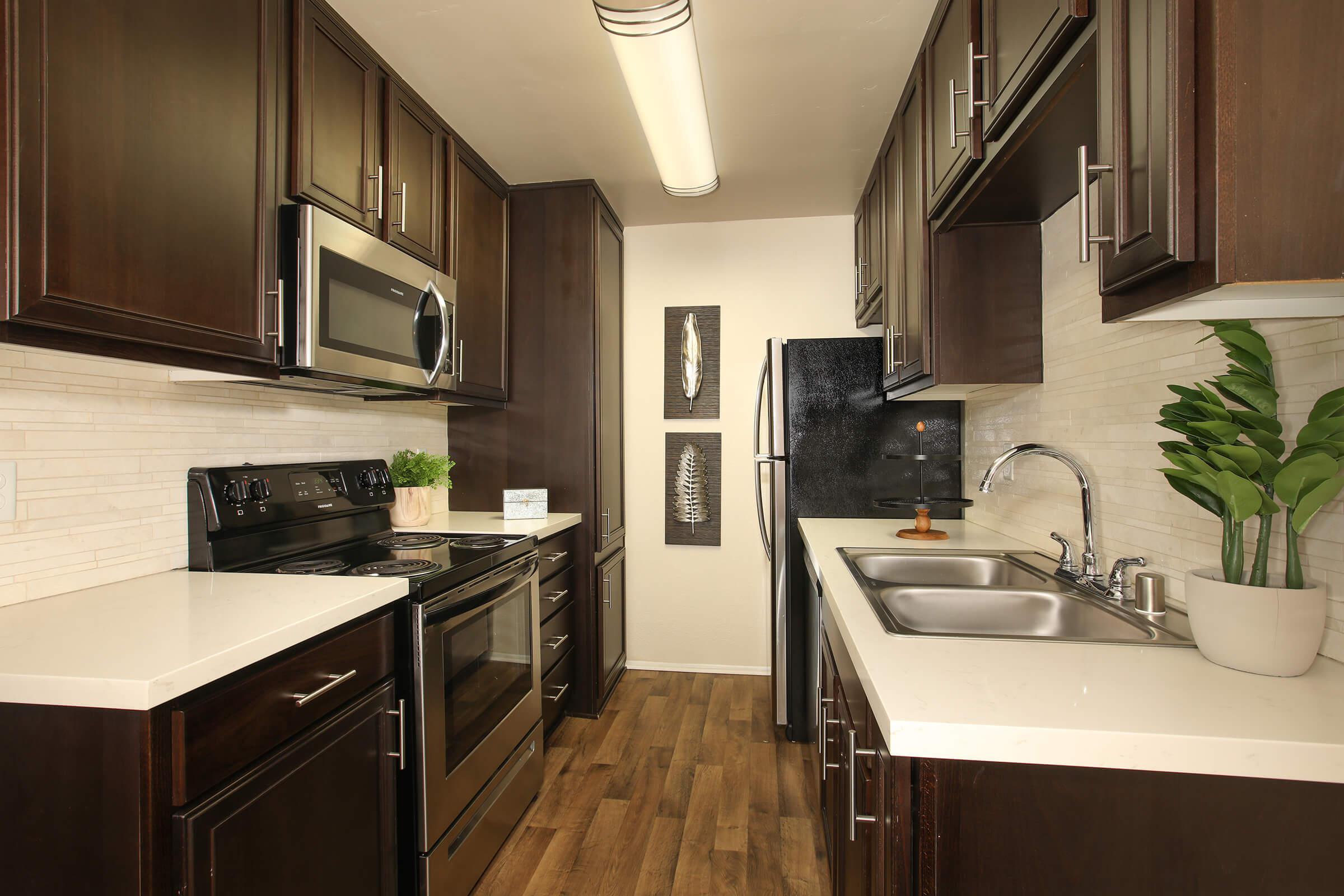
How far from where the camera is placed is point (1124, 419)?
146 centimetres

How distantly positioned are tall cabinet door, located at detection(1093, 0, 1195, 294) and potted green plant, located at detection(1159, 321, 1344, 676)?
22 cm

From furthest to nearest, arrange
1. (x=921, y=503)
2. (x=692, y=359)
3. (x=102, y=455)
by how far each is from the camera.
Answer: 1. (x=692, y=359)
2. (x=921, y=503)
3. (x=102, y=455)

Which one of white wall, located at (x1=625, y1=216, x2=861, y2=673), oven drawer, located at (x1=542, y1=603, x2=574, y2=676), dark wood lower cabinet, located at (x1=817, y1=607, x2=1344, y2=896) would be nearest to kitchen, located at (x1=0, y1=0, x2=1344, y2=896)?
dark wood lower cabinet, located at (x1=817, y1=607, x2=1344, y2=896)

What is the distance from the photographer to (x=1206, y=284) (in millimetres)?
702

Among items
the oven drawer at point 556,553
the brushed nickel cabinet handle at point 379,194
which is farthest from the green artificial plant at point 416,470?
the brushed nickel cabinet handle at point 379,194

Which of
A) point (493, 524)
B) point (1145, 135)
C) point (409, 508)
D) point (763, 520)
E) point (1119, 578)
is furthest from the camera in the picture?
point (763, 520)

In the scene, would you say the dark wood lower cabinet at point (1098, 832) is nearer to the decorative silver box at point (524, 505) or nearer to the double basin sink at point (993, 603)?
the double basin sink at point (993, 603)

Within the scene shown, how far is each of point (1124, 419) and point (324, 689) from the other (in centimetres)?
176

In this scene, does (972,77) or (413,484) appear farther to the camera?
(413,484)

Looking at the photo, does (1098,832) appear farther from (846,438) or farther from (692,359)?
(692,359)

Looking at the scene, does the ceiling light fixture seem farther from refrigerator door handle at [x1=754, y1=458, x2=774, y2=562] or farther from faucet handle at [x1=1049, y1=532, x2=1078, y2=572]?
faucet handle at [x1=1049, y1=532, x2=1078, y2=572]

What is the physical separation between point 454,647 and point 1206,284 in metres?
1.64

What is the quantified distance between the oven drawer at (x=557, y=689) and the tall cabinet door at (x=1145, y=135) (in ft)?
7.22

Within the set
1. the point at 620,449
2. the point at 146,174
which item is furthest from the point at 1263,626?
the point at 620,449
